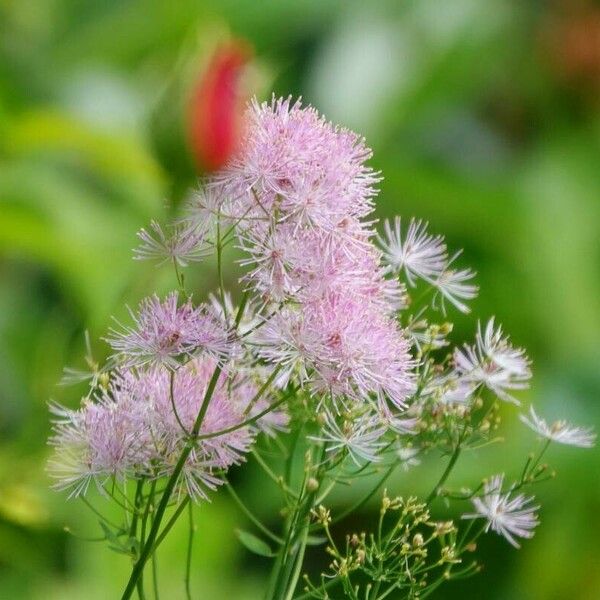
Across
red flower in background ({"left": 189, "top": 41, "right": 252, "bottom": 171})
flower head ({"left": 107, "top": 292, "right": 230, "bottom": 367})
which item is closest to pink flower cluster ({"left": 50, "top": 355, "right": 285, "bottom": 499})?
flower head ({"left": 107, "top": 292, "right": 230, "bottom": 367})

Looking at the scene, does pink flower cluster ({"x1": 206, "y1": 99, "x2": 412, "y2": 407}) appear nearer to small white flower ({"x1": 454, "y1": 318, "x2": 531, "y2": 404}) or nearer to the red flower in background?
small white flower ({"x1": 454, "y1": 318, "x2": 531, "y2": 404})

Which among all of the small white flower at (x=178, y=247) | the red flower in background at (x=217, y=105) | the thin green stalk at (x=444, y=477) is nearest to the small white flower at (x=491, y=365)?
the thin green stalk at (x=444, y=477)

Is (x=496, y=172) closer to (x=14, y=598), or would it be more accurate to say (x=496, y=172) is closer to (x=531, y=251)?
(x=531, y=251)

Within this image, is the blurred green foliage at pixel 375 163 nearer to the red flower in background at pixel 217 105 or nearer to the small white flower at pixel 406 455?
the red flower in background at pixel 217 105

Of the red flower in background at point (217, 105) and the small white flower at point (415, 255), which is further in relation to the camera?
the red flower in background at point (217, 105)

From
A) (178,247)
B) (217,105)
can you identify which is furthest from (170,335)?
(217,105)

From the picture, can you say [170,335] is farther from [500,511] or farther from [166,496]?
[500,511]
